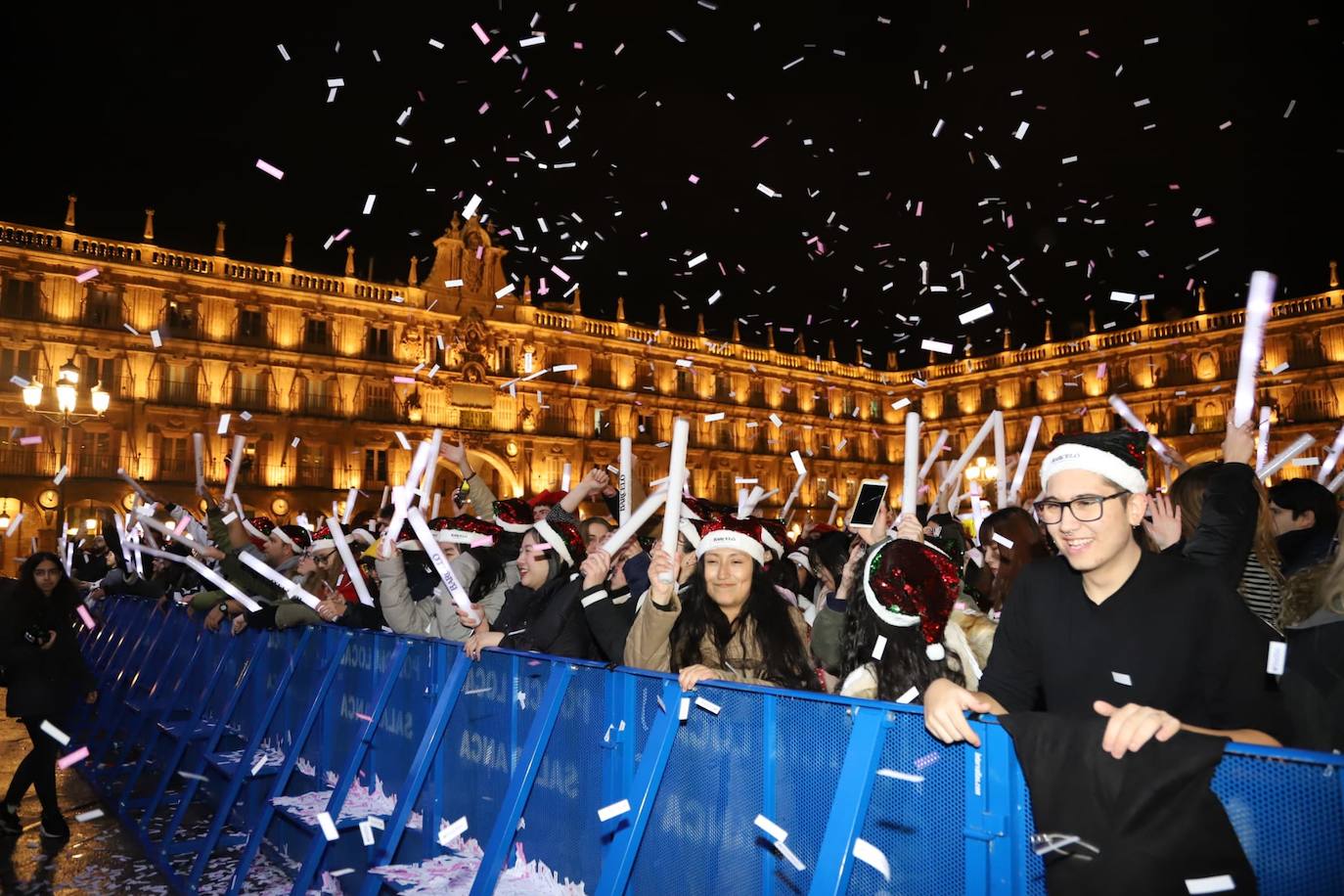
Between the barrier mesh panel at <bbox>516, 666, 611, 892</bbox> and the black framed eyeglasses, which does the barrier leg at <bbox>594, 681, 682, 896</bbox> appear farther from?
the black framed eyeglasses

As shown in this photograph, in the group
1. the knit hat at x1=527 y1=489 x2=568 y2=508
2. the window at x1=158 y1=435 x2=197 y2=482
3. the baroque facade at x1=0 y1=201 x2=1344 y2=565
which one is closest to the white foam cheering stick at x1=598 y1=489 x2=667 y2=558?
the knit hat at x1=527 y1=489 x2=568 y2=508

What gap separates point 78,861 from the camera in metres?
6.36

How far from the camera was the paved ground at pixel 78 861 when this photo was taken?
5859 millimetres

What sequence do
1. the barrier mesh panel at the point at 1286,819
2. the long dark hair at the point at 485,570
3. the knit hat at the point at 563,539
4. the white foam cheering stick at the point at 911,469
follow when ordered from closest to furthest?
1. the barrier mesh panel at the point at 1286,819
2. the white foam cheering stick at the point at 911,469
3. the knit hat at the point at 563,539
4. the long dark hair at the point at 485,570

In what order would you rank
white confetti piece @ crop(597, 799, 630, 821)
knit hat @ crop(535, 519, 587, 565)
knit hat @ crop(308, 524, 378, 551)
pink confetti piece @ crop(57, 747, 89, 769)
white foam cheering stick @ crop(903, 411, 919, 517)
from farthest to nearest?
pink confetti piece @ crop(57, 747, 89, 769)
knit hat @ crop(308, 524, 378, 551)
knit hat @ crop(535, 519, 587, 565)
white confetti piece @ crop(597, 799, 630, 821)
white foam cheering stick @ crop(903, 411, 919, 517)

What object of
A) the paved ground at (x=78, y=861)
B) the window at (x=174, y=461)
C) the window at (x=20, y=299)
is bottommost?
the paved ground at (x=78, y=861)

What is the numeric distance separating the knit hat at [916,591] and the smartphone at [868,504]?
1.02 meters

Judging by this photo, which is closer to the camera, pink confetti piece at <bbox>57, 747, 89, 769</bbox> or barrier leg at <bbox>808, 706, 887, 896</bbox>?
barrier leg at <bbox>808, 706, 887, 896</bbox>

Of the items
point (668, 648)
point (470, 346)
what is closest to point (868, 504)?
point (668, 648)

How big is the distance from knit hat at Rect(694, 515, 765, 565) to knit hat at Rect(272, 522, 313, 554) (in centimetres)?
522

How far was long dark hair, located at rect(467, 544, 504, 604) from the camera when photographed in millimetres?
6492

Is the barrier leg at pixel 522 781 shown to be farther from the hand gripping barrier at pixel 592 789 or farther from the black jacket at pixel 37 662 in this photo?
the black jacket at pixel 37 662

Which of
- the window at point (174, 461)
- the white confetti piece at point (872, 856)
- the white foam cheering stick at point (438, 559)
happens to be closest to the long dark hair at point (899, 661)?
the white confetti piece at point (872, 856)

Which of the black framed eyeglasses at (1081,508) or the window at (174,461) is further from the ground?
the window at (174,461)
